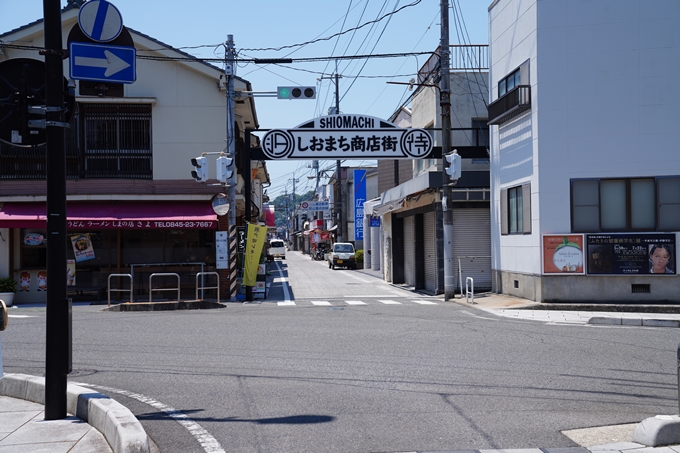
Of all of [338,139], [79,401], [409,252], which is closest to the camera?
[79,401]

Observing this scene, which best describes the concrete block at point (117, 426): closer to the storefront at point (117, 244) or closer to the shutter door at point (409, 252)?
the storefront at point (117, 244)

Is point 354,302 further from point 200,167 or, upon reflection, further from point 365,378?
point 365,378

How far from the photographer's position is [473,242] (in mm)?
23578

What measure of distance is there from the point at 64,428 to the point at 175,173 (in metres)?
17.7

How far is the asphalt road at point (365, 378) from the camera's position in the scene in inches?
252

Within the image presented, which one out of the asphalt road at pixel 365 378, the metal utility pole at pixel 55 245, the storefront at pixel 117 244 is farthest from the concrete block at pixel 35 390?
the storefront at pixel 117 244

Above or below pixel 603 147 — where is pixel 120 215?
below

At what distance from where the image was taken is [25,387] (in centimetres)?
768

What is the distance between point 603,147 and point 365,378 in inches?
446

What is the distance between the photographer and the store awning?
70.7 feet

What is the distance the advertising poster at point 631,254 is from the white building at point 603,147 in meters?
0.03

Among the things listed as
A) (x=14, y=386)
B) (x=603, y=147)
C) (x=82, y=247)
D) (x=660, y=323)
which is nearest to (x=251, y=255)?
(x=82, y=247)

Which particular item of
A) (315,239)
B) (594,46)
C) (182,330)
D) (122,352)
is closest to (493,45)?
(594,46)

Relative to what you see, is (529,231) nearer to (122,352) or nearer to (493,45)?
(493,45)
